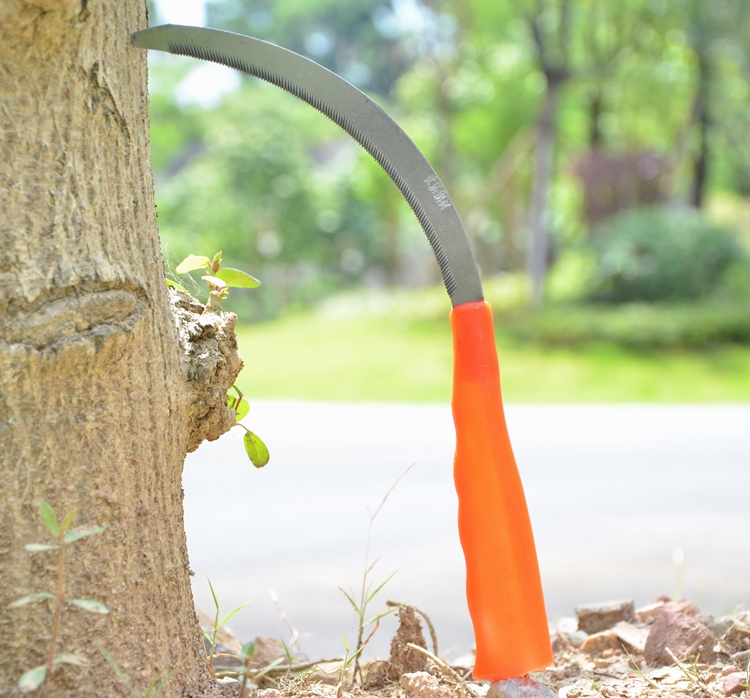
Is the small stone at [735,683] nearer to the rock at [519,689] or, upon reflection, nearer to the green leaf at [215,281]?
the rock at [519,689]

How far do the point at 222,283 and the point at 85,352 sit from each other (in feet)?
0.71

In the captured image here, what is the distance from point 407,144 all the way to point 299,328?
16.5 ft

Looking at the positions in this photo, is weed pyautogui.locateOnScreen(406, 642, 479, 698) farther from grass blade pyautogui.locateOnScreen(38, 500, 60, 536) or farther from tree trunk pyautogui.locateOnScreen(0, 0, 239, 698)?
grass blade pyautogui.locateOnScreen(38, 500, 60, 536)

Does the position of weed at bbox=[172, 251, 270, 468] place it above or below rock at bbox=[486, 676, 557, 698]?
above

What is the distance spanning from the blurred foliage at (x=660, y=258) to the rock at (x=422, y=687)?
4.47 metres

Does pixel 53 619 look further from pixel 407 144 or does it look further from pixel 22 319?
pixel 407 144

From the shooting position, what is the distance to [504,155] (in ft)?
26.9

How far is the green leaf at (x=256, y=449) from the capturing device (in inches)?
31.9

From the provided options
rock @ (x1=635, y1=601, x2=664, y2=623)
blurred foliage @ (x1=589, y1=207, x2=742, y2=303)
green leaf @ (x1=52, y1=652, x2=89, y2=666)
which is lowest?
rock @ (x1=635, y1=601, x2=664, y2=623)

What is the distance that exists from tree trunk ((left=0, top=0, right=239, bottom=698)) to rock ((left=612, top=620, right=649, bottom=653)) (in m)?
0.58

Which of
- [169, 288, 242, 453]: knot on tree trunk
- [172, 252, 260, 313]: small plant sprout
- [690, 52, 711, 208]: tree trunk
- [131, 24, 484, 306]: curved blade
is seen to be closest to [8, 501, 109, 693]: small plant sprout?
[169, 288, 242, 453]: knot on tree trunk

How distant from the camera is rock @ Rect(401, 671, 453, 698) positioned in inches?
26.9

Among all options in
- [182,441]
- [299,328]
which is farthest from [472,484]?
[299,328]

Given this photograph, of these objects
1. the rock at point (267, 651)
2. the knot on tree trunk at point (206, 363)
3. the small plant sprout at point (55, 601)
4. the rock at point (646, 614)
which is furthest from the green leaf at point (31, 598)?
the rock at point (646, 614)
